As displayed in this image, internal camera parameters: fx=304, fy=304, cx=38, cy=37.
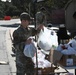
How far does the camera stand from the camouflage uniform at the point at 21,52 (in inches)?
228

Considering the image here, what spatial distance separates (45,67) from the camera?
21.9ft

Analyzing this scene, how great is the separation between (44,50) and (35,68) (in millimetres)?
488

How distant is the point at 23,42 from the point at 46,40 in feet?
2.99

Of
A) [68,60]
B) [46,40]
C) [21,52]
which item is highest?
[46,40]

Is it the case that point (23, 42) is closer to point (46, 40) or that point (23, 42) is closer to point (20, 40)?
point (20, 40)

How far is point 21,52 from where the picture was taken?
19.2 feet

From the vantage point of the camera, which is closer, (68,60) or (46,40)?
(68,60)

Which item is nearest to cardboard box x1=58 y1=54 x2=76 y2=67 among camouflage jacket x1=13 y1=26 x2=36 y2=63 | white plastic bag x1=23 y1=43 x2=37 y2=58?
white plastic bag x1=23 y1=43 x2=37 y2=58

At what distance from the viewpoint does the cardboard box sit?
18.9 ft

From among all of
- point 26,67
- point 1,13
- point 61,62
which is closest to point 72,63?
point 61,62

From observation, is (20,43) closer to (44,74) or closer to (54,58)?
(54,58)

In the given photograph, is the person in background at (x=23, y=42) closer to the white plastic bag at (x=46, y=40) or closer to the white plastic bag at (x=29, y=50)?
the white plastic bag at (x=29, y=50)

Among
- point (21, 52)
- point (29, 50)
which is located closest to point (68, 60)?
point (29, 50)

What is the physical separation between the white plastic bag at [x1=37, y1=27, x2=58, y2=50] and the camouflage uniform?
55 centimetres
